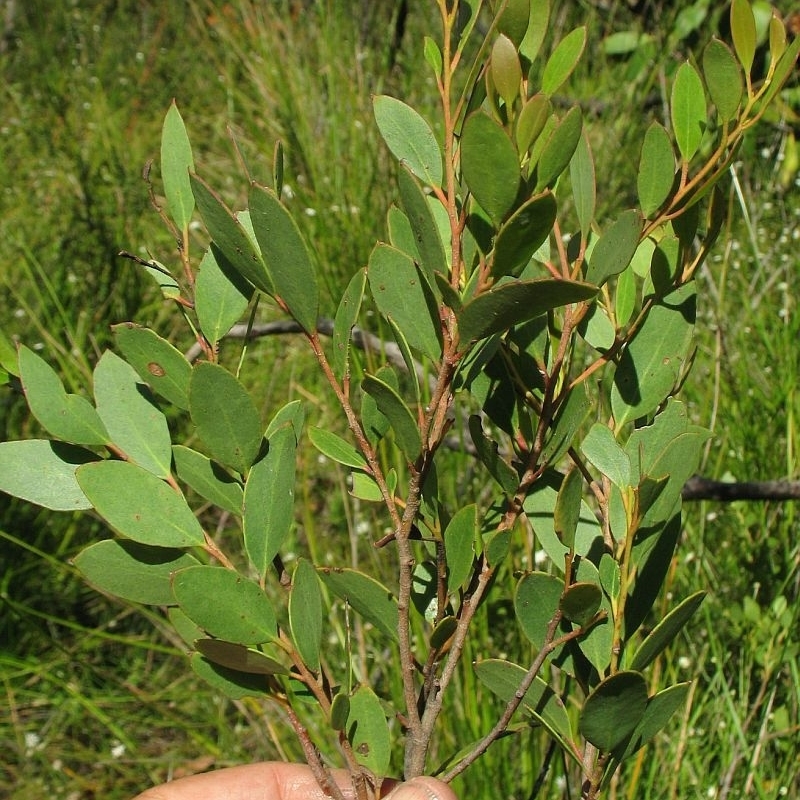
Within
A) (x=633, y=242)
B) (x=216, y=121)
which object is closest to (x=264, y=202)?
(x=633, y=242)

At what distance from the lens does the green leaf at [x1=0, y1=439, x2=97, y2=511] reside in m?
0.47

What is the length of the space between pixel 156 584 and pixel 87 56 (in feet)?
14.6

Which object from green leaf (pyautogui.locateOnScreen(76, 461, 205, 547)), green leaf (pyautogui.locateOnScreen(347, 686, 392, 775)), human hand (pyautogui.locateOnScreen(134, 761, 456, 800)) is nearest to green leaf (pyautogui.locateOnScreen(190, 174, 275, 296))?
green leaf (pyautogui.locateOnScreen(76, 461, 205, 547))

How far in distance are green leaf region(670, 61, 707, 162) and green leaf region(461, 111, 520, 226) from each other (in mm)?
161

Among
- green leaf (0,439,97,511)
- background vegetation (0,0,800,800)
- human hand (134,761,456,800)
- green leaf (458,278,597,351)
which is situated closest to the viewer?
green leaf (458,278,597,351)

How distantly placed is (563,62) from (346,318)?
173 mm

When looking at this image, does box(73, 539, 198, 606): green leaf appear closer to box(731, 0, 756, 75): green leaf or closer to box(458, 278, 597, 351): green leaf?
box(458, 278, 597, 351): green leaf

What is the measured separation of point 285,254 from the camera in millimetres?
452

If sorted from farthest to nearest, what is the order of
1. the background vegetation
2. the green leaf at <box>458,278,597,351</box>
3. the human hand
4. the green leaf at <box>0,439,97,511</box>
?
the background vegetation
the human hand
the green leaf at <box>0,439,97,511</box>
the green leaf at <box>458,278,597,351</box>

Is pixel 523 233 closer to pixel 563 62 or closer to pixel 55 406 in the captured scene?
pixel 563 62

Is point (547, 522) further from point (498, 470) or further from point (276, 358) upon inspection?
point (276, 358)

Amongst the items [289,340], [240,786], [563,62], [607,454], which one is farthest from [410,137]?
[289,340]

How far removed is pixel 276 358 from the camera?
2.53 meters

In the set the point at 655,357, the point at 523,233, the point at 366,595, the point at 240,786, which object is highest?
the point at 523,233
